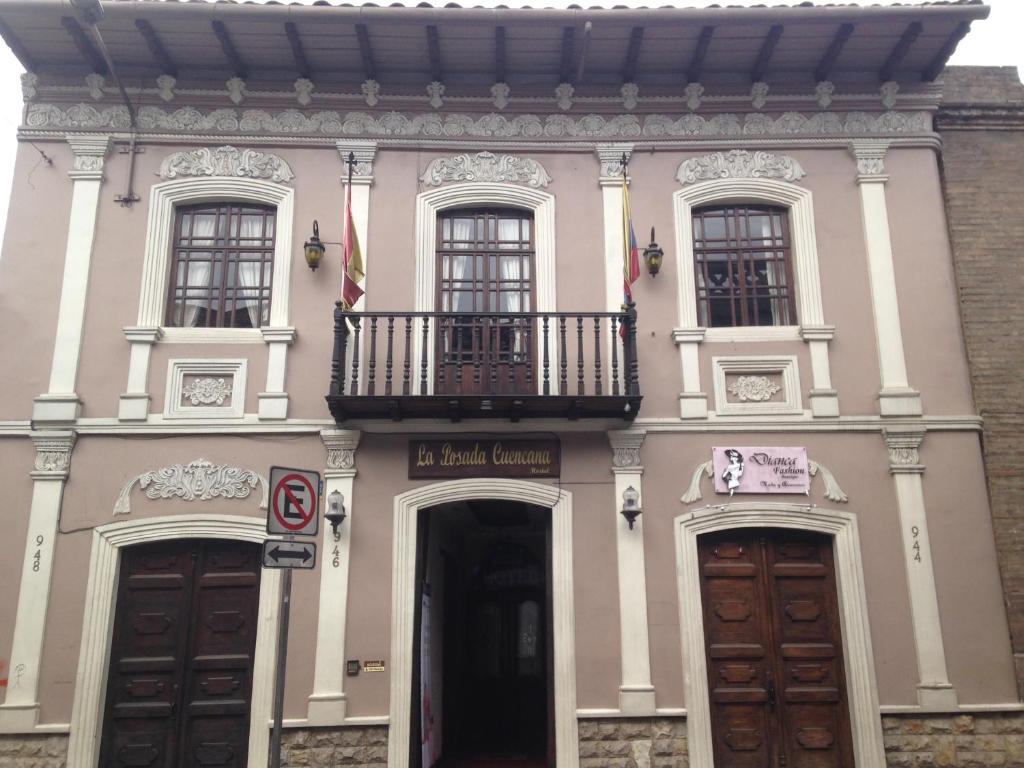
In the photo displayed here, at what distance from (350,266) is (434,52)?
2.99m

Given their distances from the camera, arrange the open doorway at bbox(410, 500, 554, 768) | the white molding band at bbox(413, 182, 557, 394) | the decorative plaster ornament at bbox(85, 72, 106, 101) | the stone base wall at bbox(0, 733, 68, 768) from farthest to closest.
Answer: the open doorway at bbox(410, 500, 554, 768), the decorative plaster ornament at bbox(85, 72, 106, 101), the white molding band at bbox(413, 182, 557, 394), the stone base wall at bbox(0, 733, 68, 768)

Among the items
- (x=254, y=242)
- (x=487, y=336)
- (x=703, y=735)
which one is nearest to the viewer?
(x=703, y=735)

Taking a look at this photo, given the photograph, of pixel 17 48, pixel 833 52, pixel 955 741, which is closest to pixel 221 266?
pixel 17 48

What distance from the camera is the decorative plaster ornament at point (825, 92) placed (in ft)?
35.0

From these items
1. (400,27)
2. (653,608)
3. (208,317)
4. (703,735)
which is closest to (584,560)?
(653,608)

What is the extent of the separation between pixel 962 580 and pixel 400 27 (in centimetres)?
912

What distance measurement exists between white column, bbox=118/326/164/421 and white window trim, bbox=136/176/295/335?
0.51ft

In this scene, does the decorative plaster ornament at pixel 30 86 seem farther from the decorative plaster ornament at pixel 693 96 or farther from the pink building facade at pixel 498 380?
the decorative plaster ornament at pixel 693 96

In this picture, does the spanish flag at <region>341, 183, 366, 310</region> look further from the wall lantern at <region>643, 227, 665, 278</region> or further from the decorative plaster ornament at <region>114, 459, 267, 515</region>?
the wall lantern at <region>643, 227, 665, 278</region>

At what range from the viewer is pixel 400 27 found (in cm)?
1000

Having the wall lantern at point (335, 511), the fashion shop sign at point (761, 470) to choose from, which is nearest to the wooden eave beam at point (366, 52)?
the wall lantern at point (335, 511)

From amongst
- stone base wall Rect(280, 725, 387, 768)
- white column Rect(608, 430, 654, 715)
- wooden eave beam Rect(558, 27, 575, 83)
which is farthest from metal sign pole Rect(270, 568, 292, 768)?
wooden eave beam Rect(558, 27, 575, 83)

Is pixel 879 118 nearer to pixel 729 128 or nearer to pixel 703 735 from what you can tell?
pixel 729 128

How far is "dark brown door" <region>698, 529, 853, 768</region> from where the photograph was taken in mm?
9031
